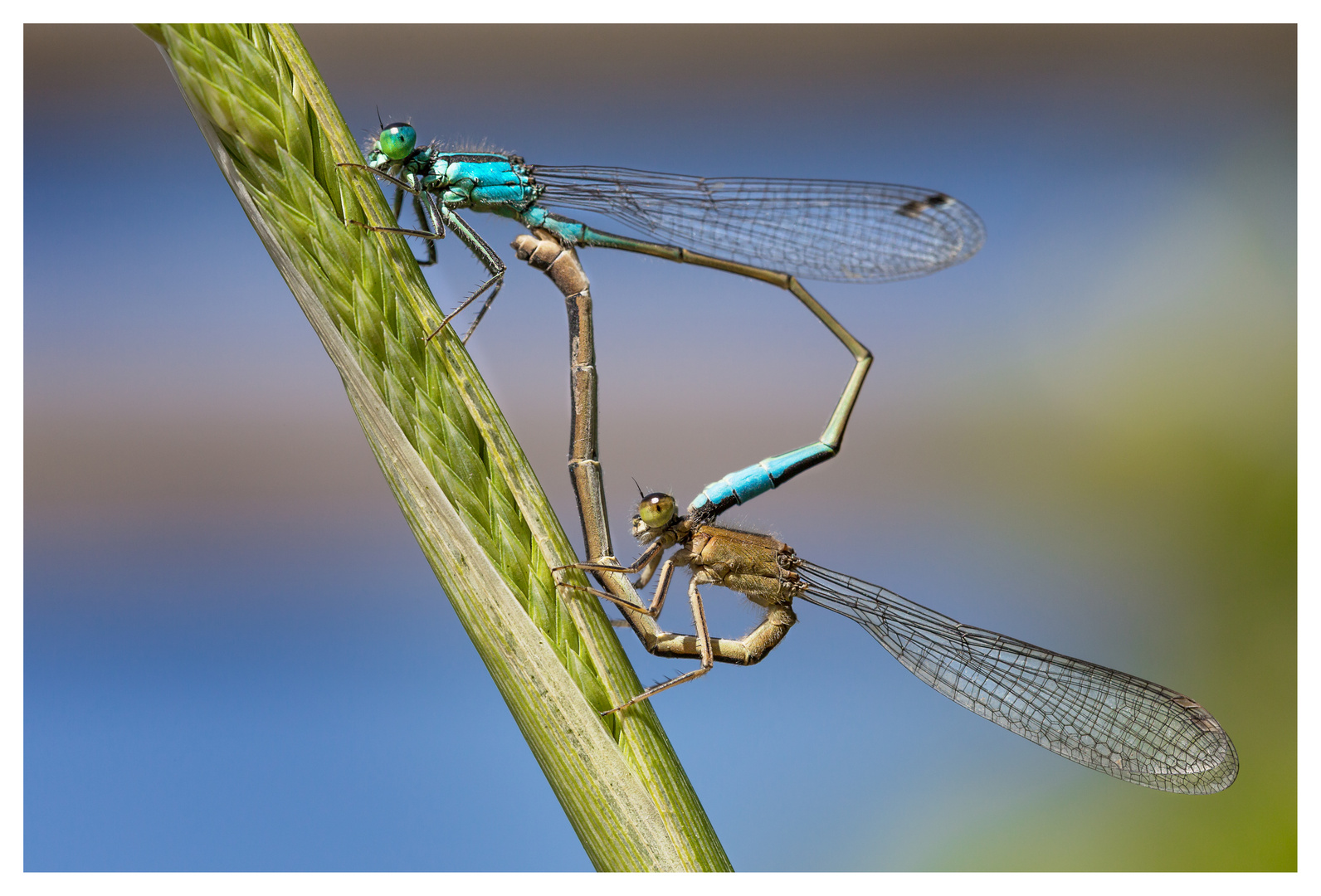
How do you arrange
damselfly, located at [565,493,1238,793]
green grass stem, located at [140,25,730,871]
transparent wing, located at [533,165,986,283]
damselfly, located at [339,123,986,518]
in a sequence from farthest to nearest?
transparent wing, located at [533,165,986,283] < damselfly, located at [565,493,1238,793] < damselfly, located at [339,123,986,518] < green grass stem, located at [140,25,730,871]

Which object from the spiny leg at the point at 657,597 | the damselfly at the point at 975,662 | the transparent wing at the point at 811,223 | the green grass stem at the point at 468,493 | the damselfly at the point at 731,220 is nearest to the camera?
the green grass stem at the point at 468,493

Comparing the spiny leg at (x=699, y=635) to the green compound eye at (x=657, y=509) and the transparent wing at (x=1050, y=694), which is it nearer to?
the green compound eye at (x=657, y=509)

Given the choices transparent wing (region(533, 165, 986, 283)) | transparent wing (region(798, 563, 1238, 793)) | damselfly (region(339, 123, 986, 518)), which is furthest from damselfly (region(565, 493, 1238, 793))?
transparent wing (region(533, 165, 986, 283))

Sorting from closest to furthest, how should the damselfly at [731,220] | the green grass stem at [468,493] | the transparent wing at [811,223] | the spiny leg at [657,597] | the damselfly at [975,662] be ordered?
the green grass stem at [468,493], the spiny leg at [657,597], the damselfly at [731,220], the damselfly at [975,662], the transparent wing at [811,223]

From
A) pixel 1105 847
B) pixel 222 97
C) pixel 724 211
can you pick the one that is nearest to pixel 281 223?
pixel 222 97

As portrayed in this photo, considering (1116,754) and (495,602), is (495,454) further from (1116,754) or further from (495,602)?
(1116,754)

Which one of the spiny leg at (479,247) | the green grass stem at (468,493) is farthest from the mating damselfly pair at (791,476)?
the green grass stem at (468,493)

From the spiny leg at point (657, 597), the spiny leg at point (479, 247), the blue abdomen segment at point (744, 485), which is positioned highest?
the spiny leg at point (479, 247)

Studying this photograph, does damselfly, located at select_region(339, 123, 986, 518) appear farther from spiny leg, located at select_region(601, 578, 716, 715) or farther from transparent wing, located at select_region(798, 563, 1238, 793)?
A: transparent wing, located at select_region(798, 563, 1238, 793)
